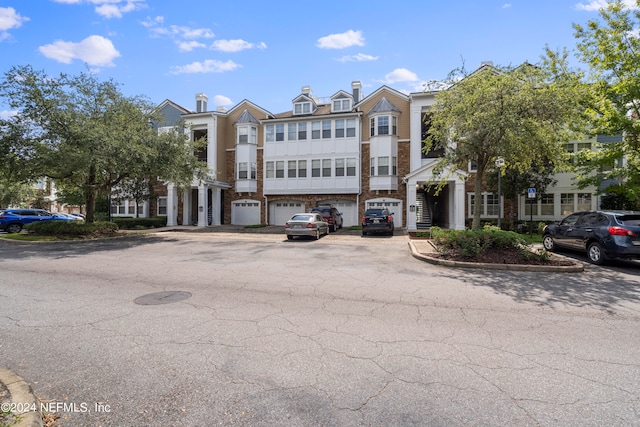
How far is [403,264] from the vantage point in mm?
10188

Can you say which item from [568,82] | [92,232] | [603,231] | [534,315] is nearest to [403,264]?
[534,315]

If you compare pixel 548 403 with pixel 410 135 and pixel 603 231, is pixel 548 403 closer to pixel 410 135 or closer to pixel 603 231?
pixel 603 231

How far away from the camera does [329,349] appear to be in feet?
13.1

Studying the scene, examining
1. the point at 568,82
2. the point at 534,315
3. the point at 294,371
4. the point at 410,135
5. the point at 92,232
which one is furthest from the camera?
the point at 410,135

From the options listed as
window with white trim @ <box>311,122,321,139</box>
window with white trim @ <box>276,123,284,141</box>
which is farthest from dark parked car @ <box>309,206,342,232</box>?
window with white trim @ <box>276,123,284,141</box>

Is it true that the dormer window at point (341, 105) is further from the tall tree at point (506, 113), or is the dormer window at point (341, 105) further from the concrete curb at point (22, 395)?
the concrete curb at point (22, 395)

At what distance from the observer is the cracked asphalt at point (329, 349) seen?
112 inches

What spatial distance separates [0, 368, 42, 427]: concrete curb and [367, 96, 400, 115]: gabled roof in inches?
1021

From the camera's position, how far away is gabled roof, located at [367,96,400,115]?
26.0 m

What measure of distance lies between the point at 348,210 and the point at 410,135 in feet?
25.4

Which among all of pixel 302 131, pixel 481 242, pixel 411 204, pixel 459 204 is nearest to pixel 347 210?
pixel 411 204

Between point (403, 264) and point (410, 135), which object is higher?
point (410, 135)

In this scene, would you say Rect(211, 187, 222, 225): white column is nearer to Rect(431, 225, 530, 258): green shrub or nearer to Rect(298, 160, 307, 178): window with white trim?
Rect(298, 160, 307, 178): window with white trim

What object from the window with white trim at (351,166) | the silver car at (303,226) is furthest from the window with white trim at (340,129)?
the silver car at (303,226)
